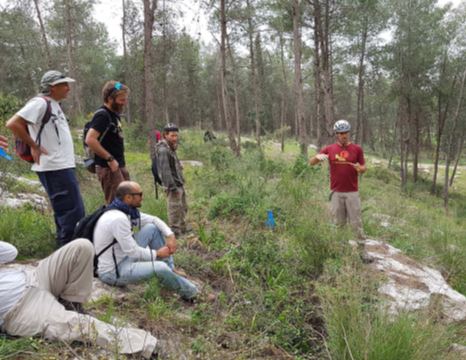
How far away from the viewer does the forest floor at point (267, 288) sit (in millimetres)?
2596

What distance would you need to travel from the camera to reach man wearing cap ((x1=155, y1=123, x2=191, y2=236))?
212 inches

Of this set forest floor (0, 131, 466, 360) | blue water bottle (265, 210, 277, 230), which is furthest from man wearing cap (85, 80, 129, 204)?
blue water bottle (265, 210, 277, 230)

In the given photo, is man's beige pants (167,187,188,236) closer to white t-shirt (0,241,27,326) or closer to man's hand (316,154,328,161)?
man's hand (316,154,328,161)

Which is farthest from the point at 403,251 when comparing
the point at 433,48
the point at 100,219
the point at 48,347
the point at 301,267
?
the point at 433,48

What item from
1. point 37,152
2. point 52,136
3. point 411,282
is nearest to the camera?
point 37,152

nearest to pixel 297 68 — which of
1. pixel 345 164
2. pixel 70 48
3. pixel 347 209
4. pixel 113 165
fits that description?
pixel 345 164

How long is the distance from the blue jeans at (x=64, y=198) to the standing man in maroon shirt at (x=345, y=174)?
3264 mm

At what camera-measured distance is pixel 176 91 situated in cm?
3656

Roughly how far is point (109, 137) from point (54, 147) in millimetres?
732

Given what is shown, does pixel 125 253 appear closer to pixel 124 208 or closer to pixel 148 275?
A: pixel 148 275

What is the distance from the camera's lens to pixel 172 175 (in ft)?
18.2

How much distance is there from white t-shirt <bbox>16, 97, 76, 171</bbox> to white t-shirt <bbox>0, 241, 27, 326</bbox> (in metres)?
1.14

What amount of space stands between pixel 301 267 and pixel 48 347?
2.96 metres

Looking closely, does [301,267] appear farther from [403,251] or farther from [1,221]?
[1,221]
